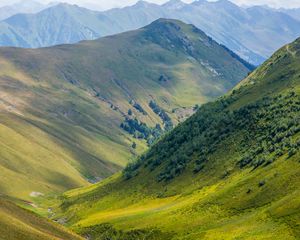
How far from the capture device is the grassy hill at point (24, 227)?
92375mm

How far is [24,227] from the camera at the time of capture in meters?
97.8

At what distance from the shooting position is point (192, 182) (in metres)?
184

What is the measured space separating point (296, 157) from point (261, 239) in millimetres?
40887

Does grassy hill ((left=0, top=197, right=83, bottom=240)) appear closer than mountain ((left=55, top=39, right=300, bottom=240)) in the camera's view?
Yes

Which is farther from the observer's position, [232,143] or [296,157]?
[232,143]

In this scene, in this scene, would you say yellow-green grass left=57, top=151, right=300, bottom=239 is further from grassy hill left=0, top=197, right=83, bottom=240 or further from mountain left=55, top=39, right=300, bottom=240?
grassy hill left=0, top=197, right=83, bottom=240

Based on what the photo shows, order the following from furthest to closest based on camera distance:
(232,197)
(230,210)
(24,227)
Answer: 1. (232,197)
2. (230,210)
3. (24,227)

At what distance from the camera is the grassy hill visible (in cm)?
9238

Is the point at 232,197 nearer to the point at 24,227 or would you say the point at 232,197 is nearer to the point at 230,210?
the point at 230,210

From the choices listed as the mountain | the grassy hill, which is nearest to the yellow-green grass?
the mountain

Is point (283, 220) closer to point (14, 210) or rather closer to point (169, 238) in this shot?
point (169, 238)

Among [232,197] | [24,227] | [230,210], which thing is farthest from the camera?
[232,197]

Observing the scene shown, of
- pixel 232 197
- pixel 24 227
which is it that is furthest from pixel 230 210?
pixel 24 227

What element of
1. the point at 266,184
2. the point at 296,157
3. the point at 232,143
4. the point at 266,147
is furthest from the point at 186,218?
the point at 232,143
